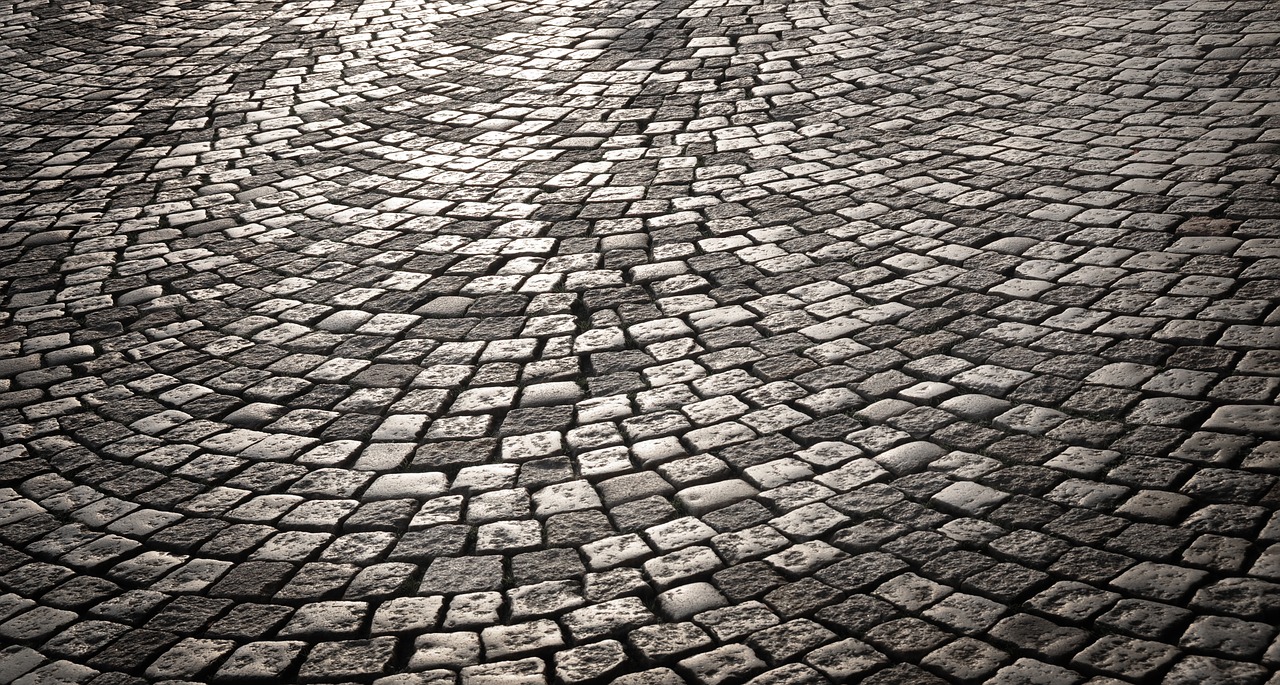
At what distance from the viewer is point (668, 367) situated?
16.3 ft

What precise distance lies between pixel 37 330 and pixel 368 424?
2.29m

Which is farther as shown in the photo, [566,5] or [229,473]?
[566,5]

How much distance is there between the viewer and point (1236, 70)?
23.6ft

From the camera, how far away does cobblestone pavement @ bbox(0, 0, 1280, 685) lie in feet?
11.6

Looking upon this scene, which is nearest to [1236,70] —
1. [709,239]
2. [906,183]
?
[906,183]

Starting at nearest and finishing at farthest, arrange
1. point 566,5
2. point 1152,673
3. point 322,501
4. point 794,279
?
1. point 1152,673
2. point 322,501
3. point 794,279
4. point 566,5

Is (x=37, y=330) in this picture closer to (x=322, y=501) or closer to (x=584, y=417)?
(x=322, y=501)

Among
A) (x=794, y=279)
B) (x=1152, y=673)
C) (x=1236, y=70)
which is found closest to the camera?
(x=1152, y=673)

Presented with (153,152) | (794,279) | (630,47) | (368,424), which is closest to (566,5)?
(630,47)

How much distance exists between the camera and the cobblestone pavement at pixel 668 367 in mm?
3529

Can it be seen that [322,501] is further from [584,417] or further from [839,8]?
[839,8]

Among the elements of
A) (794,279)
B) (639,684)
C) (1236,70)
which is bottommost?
(639,684)

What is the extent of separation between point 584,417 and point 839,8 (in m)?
6.26

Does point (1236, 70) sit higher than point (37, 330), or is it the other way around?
point (1236, 70)
